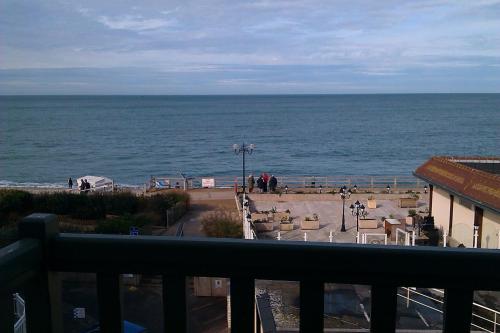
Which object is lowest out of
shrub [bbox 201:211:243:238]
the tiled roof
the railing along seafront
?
the railing along seafront

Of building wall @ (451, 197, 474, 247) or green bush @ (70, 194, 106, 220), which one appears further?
green bush @ (70, 194, 106, 220)

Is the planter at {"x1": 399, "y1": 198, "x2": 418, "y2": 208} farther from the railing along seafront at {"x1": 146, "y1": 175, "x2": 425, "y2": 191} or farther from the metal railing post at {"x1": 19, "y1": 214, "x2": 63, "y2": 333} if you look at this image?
the metal railing post at {"x1": 19, "y1": 214, "x2": 63, "y2": 333}

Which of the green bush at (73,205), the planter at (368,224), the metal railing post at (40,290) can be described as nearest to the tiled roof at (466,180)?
the planter at (368,224)

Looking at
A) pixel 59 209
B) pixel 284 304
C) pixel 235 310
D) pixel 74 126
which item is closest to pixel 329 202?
pixel 59 209

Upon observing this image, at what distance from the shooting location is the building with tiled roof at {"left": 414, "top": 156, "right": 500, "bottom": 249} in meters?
14.9

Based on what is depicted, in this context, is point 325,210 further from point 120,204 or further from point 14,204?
point 14,204

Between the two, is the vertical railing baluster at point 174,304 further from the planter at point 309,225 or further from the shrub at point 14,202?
the shrub at point 14,202

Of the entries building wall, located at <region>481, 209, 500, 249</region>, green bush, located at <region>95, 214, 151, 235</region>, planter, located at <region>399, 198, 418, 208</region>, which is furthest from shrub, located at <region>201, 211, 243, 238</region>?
planter, located at <region>399, 198, 418, 208</region>

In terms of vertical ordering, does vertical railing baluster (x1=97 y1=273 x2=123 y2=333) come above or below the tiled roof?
above

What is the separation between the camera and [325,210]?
916 inches

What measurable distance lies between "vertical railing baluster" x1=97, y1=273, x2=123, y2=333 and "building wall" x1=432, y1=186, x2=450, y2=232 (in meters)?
18.0

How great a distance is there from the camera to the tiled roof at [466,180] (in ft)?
48.7

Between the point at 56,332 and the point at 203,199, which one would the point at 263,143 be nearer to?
the point at 203,199

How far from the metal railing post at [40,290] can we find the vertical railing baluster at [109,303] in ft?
0.48
